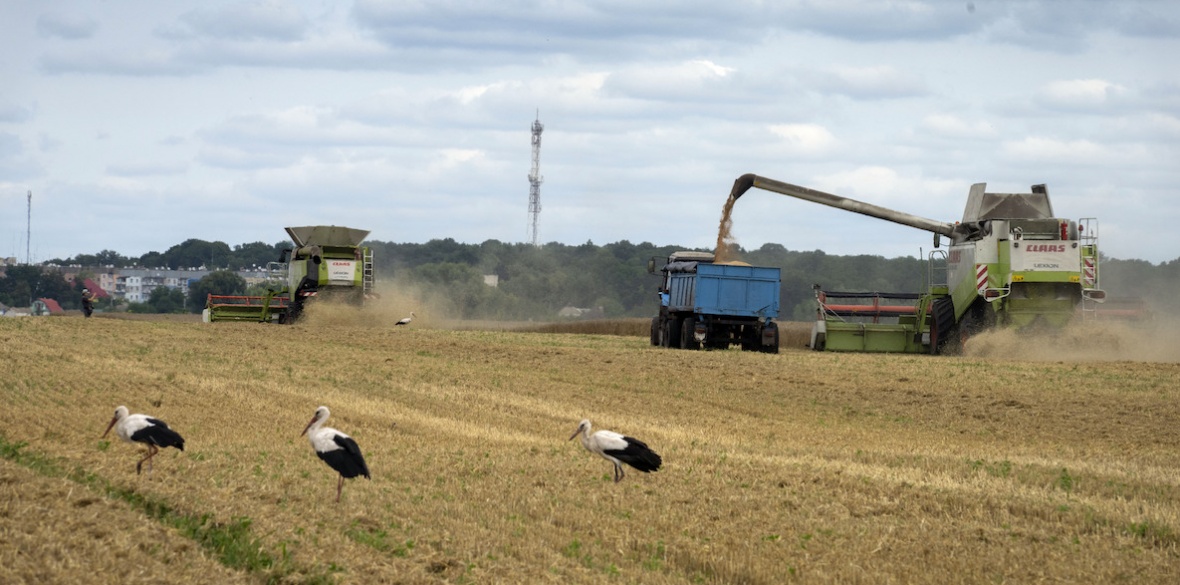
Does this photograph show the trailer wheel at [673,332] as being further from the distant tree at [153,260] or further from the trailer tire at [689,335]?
the distant tree at [153,260]

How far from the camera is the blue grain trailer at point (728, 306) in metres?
33.8

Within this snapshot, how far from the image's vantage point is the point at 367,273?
47.2 m

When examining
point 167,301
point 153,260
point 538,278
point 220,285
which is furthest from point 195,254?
point 538,278

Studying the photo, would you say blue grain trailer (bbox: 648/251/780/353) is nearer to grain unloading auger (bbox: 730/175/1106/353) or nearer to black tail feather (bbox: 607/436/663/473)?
grain unloading auger (bbox: 730/175/1106/353)

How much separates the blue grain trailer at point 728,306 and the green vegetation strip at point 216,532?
23.2 meters

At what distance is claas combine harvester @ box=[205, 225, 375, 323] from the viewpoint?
46.3 metres

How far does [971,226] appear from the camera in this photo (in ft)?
105

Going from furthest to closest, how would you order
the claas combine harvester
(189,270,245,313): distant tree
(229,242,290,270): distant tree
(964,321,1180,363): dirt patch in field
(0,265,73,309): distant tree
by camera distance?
(229,242,290,270): distant tree, (0,265,73,309): distant tree, (189,270,245,313): distant tree, the claas combine harvester, (964,321,1180,363): dirt patch in field

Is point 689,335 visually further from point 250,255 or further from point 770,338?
point 250,255

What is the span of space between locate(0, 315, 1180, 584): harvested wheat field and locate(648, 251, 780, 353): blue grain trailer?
7.89 m

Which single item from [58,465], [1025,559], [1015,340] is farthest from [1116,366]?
[58,465]

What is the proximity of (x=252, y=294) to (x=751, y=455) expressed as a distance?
38664 millimetres

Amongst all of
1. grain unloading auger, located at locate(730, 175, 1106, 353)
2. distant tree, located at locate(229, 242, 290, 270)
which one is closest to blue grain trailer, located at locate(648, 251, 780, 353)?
grain unloading auger, located at locate(730, 175, 1106, 353)

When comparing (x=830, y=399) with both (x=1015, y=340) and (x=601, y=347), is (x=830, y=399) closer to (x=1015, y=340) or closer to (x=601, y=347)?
(x=1015, y=340)
